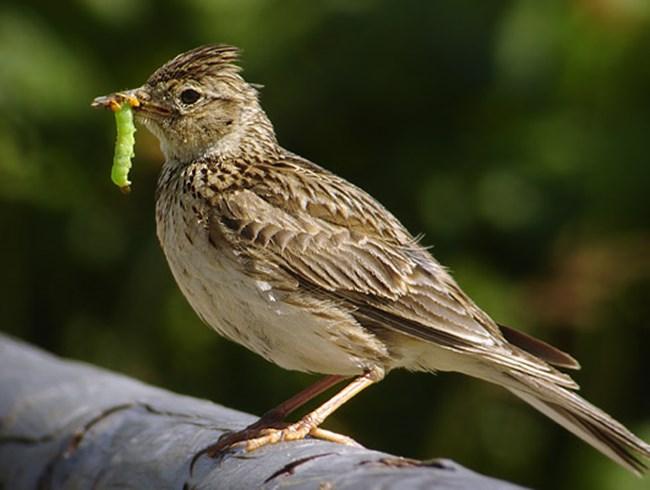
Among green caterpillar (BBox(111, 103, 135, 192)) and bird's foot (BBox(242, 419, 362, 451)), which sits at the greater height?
green caterpillar (BBox(111, 103, 135, 192))

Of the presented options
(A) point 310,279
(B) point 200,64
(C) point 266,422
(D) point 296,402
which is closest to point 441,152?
(B) point 200,64

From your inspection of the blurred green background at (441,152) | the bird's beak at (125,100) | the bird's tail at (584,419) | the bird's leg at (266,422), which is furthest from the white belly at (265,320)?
Answer: the blurred green background at (441,152)

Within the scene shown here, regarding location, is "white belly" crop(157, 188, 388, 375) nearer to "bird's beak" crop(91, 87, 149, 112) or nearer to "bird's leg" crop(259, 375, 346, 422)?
"bird's leg" crop(259, 375, 346, 422)

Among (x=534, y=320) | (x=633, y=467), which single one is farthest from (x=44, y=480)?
(x=534, y=320)

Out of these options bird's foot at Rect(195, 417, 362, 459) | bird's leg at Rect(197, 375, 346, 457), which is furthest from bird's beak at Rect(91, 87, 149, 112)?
bird's foot at Rect(195, 417, 362, 459)

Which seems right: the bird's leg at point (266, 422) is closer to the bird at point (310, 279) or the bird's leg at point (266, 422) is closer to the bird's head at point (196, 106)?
the bird at point (310, 279)

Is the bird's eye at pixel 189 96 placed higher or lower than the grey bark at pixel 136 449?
higher

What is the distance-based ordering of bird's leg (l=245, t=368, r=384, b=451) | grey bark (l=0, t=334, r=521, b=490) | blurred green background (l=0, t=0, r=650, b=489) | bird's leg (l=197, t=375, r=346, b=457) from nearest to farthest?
grey bark (l=0, t=334, r=521, b=490) < bird's leg (l=197, t=375, r=346, b=457) < bird's leg (l=245, t=368, r=384, b=451) < blurred green background (l=0, t=0, r=650, b=489)
